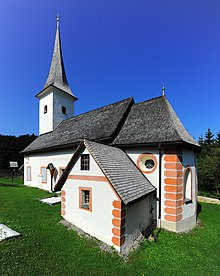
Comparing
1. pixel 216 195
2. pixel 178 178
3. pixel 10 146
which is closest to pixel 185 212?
pixel 178 178

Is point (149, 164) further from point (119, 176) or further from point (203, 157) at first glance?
point (203, 157)

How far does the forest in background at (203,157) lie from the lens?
24.8 metres

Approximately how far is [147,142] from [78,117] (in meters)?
12.8

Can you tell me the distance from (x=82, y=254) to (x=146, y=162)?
6419 millimetres

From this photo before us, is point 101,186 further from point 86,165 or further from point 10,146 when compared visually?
point 10,146

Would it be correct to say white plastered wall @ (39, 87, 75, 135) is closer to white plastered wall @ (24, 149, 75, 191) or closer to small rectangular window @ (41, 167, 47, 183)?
white plastered wall @ (24, 149, 75, 191)

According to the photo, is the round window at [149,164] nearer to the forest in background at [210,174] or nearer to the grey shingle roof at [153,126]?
the grey shingle roof at [153,126]

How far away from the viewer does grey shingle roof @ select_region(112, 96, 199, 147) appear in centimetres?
1019

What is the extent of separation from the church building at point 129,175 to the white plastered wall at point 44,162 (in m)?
0.18

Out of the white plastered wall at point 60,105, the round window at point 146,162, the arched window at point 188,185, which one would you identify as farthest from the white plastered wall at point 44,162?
the arched window at point 188,185

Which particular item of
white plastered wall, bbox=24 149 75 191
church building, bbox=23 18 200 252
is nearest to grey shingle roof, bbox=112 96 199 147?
church building, bbox=23 18 200 252

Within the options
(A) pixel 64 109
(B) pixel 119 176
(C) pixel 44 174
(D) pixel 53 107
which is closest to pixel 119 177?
(B) pixel 119 176

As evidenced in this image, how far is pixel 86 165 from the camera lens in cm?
815

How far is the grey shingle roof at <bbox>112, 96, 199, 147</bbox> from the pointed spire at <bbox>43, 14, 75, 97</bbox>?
1379 cm
